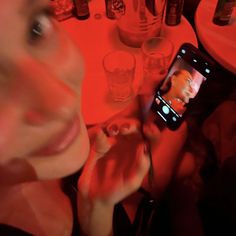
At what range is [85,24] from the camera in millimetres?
885

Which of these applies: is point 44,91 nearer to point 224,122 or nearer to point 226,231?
point 226,231

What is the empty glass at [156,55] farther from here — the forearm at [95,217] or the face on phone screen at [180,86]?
the forearm at [95,217]

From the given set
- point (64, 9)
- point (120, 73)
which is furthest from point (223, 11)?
point (64, 9)

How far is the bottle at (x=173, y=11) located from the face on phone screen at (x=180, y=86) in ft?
0.73

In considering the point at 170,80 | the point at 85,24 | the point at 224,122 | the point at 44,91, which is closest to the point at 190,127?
the point at 224,122

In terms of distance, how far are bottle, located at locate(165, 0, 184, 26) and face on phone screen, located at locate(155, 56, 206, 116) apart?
0.22 m

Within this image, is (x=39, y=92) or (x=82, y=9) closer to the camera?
(x=39, y=92)

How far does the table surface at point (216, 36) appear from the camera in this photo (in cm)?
76

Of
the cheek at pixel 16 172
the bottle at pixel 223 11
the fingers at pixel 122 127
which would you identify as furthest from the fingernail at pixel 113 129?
the bottle at pixel 223 11

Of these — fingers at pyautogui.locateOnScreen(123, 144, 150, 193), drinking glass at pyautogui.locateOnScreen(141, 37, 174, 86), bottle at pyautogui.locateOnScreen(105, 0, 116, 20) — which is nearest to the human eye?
fingers at pyautogui.locateOnScreen(123, 144, 150, 193)

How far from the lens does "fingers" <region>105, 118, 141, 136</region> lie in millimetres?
586

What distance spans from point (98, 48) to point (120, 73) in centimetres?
12

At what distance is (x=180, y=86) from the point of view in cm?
66

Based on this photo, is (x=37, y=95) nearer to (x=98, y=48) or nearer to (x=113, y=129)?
(x=113, y=129)
